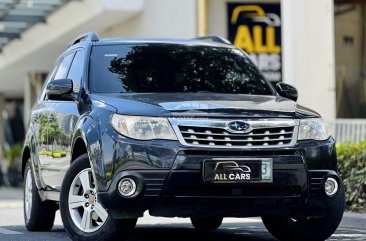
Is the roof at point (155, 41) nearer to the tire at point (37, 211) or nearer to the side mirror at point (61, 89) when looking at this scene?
the side mirror at point (61, 89)

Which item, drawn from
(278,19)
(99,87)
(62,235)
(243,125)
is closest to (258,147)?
(243,125)

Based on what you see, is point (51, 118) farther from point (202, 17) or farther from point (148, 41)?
point (202, 17)

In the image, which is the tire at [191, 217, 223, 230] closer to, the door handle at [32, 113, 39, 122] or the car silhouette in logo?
the door handle at [32, 113, 39, 122]

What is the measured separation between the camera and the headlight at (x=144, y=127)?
25.2 ft

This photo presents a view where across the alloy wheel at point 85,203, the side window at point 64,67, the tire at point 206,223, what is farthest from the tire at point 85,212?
the tire at point 206,223

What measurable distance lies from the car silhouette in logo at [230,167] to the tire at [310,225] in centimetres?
88

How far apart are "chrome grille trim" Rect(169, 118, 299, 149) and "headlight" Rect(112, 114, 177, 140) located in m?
0.06

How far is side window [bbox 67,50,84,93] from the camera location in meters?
9.09

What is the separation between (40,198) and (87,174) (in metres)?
2.08

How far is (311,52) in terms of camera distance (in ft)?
60.3

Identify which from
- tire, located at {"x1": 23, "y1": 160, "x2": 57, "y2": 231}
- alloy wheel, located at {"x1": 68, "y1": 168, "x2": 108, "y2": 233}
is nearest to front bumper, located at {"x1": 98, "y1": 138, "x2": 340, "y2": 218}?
alloy wheel, located at {"x1": 68, "y1": 168, "x2": 108, "y2": 233}

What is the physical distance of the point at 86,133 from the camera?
8.11m

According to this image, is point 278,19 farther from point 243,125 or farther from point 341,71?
point 243,125

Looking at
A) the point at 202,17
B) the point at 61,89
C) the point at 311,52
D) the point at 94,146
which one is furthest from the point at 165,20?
the point at 94,146
